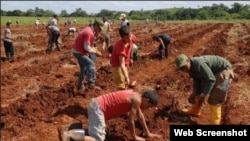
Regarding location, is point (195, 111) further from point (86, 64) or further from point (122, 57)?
point (86, 64)

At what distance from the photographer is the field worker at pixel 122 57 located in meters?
7.56

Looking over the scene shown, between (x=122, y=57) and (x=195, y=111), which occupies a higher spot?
(x=122, y=57)

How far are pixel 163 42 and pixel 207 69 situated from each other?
762cm

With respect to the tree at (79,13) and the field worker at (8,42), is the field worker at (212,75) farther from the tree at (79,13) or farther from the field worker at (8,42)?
the tree at (79,13)

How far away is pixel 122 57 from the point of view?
302 inches

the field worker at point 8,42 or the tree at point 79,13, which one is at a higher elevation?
the field worker at point 8,42

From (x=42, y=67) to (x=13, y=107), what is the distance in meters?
5.60

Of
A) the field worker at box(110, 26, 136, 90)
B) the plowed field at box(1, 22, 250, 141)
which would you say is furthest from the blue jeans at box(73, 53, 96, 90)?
the field worker at box(110, 26, 136, 90)

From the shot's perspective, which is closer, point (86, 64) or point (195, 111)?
point (195, 111)

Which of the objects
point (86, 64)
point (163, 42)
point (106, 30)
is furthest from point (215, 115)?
point (106, 30)

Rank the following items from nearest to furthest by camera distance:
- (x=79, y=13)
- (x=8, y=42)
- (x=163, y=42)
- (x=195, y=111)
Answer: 1. (x=195, y=111)
2. (x=163, y=42)
3. (x=8, y=42)
4. (x=79, y=13)

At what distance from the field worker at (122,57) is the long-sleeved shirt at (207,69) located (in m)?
1.23

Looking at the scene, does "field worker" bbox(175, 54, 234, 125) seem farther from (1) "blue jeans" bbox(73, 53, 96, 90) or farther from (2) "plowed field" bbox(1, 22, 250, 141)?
(1) "blue jeans" bbox(73, 53, 96, 90)

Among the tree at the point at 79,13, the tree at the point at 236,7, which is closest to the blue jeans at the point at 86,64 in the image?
the tree at the point at 236,7
